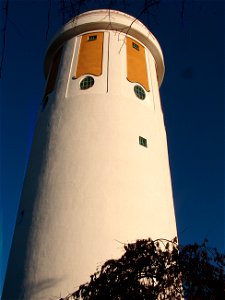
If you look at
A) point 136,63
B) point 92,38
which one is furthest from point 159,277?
point 92,38

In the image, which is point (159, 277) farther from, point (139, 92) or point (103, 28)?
point (103, 28)

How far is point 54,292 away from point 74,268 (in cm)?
77

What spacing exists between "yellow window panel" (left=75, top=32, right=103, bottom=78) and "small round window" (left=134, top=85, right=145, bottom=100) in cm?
159

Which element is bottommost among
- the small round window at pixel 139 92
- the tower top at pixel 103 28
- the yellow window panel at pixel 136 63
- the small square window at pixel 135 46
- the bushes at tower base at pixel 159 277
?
the bushes at tower base at pixel 159 277

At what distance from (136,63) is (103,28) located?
268cm

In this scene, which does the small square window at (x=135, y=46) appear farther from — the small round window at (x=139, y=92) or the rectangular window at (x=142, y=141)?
the rectangular window at (x=142, y=141)

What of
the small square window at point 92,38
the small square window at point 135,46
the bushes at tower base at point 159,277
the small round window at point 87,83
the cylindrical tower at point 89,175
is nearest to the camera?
the bushes at tower base at point 159,277

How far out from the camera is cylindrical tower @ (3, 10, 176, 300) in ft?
33.7

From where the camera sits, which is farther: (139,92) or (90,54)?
(90,54)

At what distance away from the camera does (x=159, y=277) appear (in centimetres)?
658

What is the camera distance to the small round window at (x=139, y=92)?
49.0 feet

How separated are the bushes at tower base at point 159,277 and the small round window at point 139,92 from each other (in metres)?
8.69

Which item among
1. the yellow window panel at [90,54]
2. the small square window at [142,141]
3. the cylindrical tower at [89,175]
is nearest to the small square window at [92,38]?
the yellow window panel at [90,54]

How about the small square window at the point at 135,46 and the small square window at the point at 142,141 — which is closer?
the small square window at the point at 142,141
